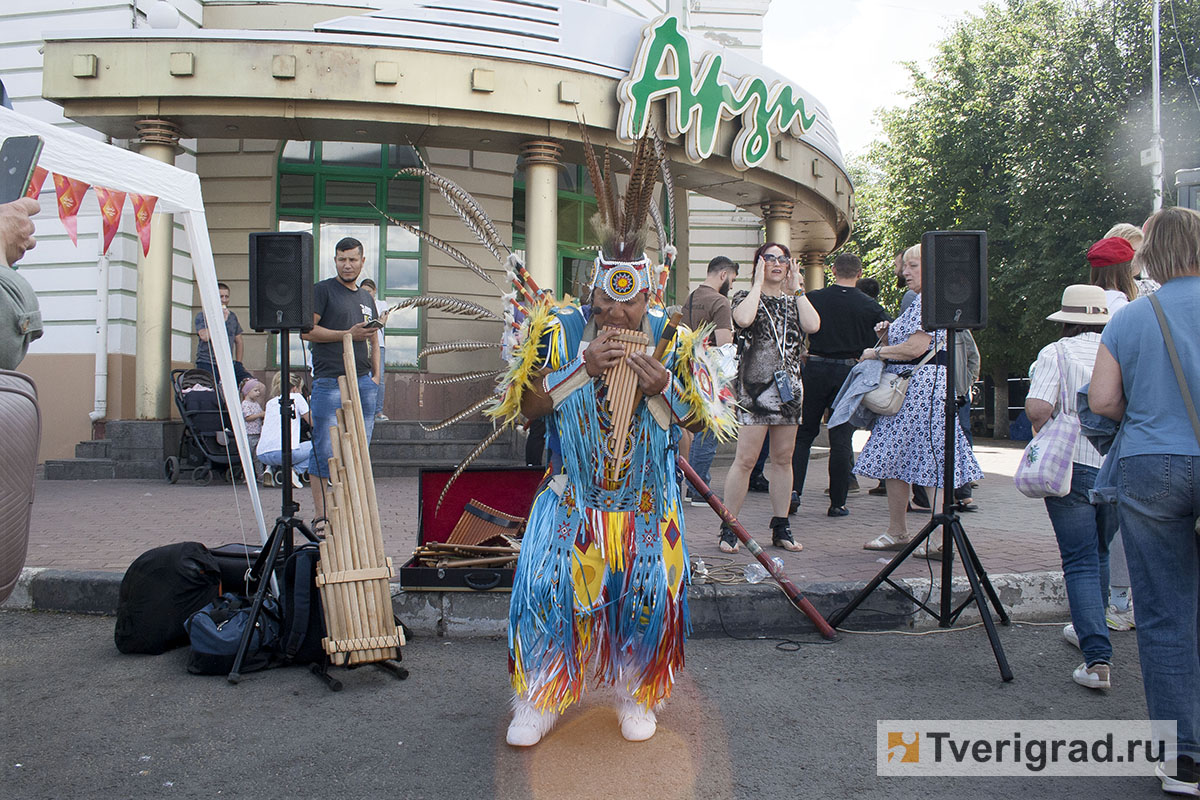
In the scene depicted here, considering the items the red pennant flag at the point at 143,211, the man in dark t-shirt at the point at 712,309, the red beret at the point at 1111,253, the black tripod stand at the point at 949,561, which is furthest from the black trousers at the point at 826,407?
the red pennant flag at the point at 143,211

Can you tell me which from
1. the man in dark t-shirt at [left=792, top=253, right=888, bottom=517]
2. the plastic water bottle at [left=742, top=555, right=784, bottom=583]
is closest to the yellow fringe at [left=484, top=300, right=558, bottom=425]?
the plastic water bottle at [left=742, top=555, right=784, bottom=583]

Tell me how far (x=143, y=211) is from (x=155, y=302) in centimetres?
529

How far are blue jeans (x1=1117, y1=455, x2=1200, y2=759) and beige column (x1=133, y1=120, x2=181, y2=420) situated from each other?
10.3 m

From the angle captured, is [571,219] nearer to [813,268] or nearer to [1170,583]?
[813,268]

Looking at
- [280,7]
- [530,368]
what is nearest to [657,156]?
[530,368]

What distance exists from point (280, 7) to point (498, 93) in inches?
158

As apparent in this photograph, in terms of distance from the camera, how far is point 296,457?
9.25 metres

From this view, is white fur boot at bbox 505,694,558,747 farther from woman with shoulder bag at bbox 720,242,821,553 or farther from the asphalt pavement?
woman with shoulder bag at bbox 720,242,821,553

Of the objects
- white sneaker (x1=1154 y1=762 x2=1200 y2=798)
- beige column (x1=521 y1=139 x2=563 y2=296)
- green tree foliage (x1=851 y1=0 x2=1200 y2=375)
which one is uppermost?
green tree foliage (x1=851 y1=0 x2=1200 y2=375)

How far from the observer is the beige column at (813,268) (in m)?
18.6

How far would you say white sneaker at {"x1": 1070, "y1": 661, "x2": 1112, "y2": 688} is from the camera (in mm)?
3832

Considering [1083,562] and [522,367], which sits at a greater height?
[522,367]

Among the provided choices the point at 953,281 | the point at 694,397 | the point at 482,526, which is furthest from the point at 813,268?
the point at 694,397

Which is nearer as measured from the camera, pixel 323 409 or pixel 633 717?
pixel 633 717
